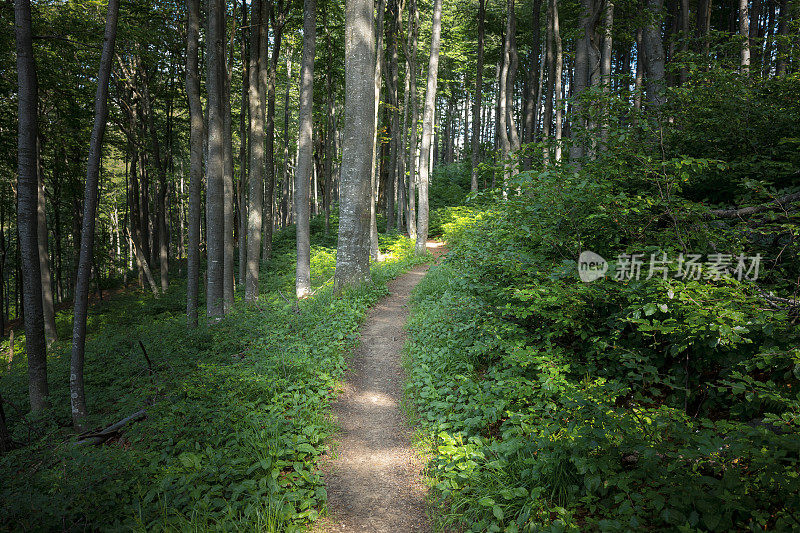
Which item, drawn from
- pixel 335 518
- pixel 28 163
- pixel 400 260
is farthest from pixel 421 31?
pixel 335 518

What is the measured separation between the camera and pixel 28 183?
6125 mm

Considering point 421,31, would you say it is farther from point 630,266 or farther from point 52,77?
Result: point 630,266

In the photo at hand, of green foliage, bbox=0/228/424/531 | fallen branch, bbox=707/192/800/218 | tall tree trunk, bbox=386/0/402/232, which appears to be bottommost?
green foliage, bbox=0/228/424/531

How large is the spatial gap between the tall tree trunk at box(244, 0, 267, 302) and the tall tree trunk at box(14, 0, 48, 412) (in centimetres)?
527

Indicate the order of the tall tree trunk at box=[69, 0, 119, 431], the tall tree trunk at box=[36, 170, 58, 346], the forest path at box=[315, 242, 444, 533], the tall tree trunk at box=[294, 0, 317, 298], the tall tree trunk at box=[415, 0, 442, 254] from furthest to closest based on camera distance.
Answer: the tall tree trunk at box=[415, 0, 442, 254]
the tall tree trunk at box=[36, 170, 58, 346]
the tall tree trunk at box=[294, 0, 317, 298]
the tall tree trunk at box=[69, 0, 119, 431]
the forest path at box=[315, 242, 444, 533]

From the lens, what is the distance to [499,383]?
13.9ft

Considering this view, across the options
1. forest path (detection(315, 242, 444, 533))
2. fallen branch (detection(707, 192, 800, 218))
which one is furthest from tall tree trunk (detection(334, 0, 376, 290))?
fallen branch (detection(707, 192, 800, 218))

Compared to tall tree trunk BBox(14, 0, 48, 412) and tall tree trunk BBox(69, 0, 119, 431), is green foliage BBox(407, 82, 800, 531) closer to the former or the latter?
tall tree trunk BBox(69, 0, 119, 431)

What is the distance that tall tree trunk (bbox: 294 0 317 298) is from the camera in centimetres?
1003

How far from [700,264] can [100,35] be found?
37.6 ft

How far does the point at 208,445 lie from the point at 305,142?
852 cm

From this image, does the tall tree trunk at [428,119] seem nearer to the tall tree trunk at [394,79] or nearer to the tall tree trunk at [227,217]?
the tall tree trunk at [394,79]

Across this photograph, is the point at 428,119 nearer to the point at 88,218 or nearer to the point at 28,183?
the point at 88,218

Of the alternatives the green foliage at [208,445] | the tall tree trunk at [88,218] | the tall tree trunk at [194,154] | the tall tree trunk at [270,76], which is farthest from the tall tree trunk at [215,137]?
the tall tree trunk at [88,218]
